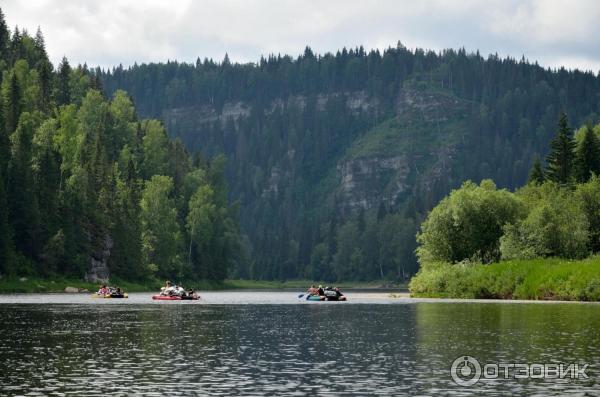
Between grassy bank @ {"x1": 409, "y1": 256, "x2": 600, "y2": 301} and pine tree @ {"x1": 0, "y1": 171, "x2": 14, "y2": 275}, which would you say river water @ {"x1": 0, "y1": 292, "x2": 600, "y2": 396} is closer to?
grassy bank @ {"x1": 409, "y1": 256, "x2": 600, "y2": 301}

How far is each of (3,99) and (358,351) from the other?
5809 inches

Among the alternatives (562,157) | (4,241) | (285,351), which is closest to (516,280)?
(562,157)

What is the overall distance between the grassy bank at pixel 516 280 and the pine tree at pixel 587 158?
3369 cm

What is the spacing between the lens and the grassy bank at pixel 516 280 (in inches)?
4011

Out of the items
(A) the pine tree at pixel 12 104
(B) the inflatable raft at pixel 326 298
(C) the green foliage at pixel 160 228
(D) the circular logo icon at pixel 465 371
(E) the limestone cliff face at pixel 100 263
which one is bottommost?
(D) the circular logo icon at pixel 465 371

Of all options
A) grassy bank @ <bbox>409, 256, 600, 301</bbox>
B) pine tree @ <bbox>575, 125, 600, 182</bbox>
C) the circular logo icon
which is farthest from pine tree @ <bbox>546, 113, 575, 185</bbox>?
the circular logo icon

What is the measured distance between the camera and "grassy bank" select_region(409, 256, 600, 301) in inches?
4011

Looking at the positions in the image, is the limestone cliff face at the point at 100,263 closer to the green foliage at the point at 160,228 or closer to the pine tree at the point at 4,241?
the green foliage at the point at 160,228

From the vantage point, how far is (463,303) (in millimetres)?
102688

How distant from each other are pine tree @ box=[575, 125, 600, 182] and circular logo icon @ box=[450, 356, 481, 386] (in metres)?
104

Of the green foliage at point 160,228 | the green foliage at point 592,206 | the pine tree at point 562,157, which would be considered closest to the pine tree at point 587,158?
the pine tree at point 562,157

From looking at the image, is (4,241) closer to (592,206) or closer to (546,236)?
(546,236)

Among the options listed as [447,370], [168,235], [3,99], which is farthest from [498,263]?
[3,99]

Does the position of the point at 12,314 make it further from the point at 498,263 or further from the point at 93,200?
the point at 93,200
